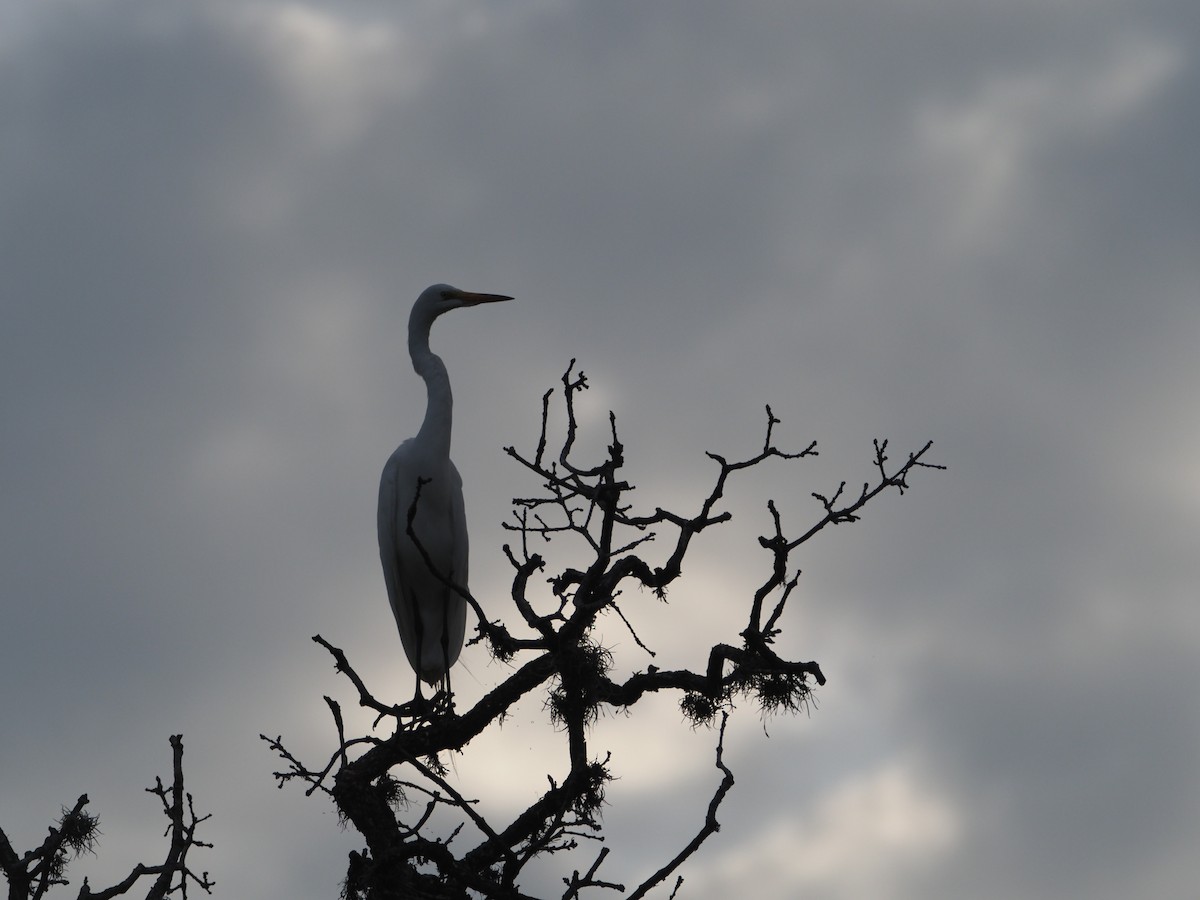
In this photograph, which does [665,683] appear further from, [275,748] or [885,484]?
[275,748]

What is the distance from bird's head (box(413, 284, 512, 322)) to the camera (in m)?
8.78

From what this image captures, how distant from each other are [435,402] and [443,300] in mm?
917

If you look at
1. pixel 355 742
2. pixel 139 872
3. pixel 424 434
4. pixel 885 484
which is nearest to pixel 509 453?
pixel 355 742

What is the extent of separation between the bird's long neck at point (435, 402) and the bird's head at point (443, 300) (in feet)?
0.90

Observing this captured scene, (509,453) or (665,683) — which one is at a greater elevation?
(509,453)

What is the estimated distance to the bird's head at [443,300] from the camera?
878 centimetres

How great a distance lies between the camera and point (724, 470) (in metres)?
5.09

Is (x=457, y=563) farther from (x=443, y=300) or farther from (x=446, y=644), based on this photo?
(x=443, y=300)

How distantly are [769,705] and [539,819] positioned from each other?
115cm

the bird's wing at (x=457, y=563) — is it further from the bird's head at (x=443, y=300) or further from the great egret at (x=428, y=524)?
the bird's head at (x=443, y=300)

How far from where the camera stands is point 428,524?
8.34m

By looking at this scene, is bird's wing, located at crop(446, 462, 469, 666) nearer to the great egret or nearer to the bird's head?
the great egret

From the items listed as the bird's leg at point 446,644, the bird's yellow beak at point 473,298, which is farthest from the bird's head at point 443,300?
the bird's leg at point 446,644

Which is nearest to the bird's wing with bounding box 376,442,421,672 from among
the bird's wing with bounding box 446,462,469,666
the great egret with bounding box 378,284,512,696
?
the great egret with bounding box 378,284,512,696
